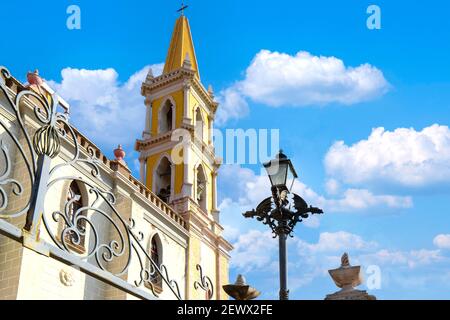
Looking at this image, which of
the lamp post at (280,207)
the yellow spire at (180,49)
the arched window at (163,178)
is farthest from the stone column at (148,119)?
the lamp post at (280,207)

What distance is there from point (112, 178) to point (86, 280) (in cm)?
373

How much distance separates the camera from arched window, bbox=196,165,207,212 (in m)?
27.1

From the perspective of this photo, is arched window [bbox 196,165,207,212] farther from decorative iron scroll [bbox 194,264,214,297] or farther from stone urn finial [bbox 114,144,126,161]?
decorative iron scroll [bbox 194,264,214,297]

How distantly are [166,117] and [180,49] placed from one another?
14.1 ft

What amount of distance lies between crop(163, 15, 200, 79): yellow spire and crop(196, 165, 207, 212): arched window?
537cm

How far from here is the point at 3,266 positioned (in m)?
14.1

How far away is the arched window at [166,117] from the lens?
93.6ft

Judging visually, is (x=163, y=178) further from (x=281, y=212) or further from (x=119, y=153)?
(x=281, y=212)

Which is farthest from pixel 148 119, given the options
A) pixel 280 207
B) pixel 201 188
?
pixel 280 207

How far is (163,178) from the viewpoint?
90.8 ft

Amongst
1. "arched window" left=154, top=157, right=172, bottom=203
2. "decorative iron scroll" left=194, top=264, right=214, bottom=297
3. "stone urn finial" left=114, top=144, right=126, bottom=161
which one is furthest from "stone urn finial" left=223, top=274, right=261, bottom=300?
"arched window" left=154, top=157, right=172, bottom=203

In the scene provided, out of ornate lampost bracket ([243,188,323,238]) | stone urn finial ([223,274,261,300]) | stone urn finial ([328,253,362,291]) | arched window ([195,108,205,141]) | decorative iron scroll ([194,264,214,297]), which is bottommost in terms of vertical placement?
stone urn finial ([223,274,261,300])
